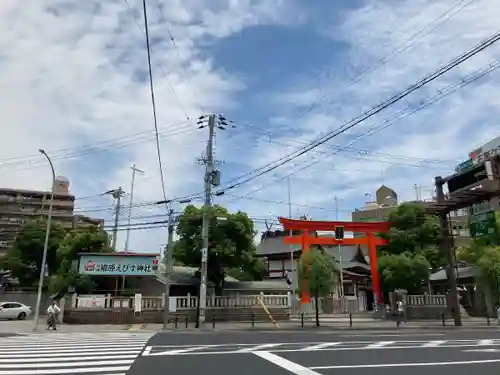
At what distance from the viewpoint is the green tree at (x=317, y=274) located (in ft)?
91.2

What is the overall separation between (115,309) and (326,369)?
23.0 m

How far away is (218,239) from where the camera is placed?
31.8 meters

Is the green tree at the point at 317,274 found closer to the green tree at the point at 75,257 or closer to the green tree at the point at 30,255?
the green tree at the point at 75,257

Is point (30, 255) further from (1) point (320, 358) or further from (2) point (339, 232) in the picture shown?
(1) point (320, 358)

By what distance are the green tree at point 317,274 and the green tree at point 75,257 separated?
1574cm

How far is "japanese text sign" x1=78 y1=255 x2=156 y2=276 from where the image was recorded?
32.8 meters

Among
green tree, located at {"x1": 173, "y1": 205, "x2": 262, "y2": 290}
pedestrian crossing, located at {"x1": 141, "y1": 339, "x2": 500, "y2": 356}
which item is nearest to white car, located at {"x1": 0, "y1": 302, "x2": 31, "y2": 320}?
green tree, located at {"x1": 173, "y1": 205, "x2": 262, "y2": 290}

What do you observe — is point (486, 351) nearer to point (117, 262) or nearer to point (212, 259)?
point (212, 259)

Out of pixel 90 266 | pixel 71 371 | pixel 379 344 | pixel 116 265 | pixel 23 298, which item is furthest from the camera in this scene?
pixel 23 298

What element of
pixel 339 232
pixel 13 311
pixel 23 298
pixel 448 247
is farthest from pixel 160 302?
pixel 448 247

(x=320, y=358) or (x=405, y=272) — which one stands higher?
(x=405, y=272)

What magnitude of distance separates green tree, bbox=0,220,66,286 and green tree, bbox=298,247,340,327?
28460 mm

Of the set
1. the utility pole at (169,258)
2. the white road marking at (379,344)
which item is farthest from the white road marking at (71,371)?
the utility pole at (169,258)

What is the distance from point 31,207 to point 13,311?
52022 mm
